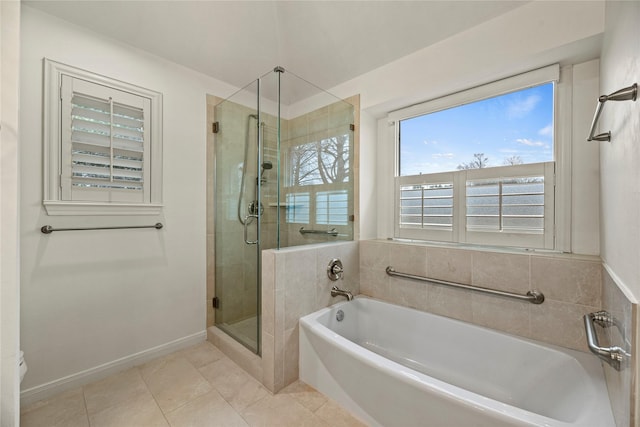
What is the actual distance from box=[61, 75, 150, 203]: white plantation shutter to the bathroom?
120mm

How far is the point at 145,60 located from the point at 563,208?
2.99 meters

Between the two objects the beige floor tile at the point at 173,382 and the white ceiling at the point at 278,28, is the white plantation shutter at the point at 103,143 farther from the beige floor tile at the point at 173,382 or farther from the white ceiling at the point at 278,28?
the beige floor tile at the point at 173,382

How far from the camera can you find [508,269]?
1551 millimetres

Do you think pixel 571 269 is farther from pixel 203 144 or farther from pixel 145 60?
pixel 145 60

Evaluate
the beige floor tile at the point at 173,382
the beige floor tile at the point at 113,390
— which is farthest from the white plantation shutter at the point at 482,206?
the beige floor tile at the point at 113,390

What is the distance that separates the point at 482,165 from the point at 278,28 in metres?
1.88

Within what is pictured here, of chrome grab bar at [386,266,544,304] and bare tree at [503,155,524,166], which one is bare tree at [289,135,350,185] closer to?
chrome grab bar at [386,266,544,304]

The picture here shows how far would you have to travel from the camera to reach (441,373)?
1.64m

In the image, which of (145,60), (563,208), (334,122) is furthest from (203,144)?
(563,208)

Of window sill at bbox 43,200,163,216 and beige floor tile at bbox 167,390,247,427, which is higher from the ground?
window sill at bbox 43,200,163,216

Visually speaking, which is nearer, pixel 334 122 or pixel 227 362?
pixel 227 362

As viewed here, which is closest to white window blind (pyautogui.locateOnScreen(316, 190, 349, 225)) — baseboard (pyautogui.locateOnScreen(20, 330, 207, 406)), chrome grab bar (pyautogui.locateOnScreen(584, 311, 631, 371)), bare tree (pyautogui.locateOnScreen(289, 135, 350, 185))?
bare tree (pyautogui.locateOnScreen(289, 135, 350, 185))

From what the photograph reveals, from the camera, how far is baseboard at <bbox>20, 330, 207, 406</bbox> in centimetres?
149

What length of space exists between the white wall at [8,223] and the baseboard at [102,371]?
0.88 metres
